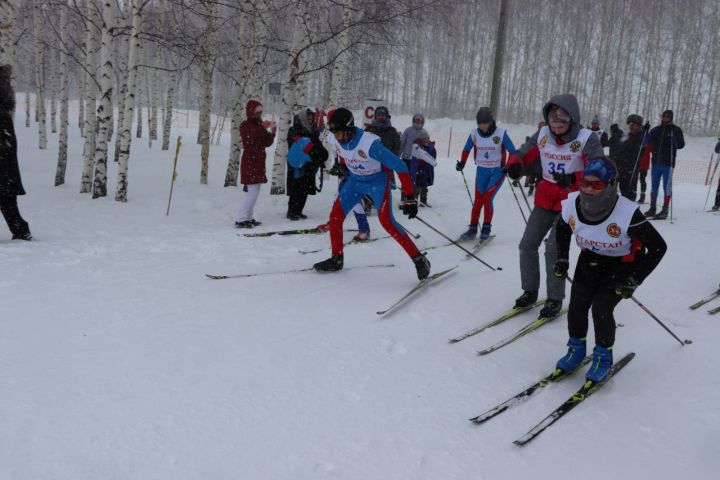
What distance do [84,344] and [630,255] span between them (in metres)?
3.80

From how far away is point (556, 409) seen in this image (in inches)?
123

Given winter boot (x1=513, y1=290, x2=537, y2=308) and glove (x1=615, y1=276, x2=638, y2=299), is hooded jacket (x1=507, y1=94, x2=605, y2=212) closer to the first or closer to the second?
winter boot (x1=513, y1=290, x2=537, y2=308)

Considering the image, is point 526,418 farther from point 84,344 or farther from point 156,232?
point 156,232

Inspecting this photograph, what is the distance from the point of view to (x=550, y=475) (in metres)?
2.56

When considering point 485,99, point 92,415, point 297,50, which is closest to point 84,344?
point 92,415

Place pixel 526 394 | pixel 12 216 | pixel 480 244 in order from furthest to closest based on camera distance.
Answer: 1. pixel 480 244
2. pixel 12 216
3. pixel 526 394

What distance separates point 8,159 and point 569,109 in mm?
6151

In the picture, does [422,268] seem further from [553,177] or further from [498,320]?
[553,177]

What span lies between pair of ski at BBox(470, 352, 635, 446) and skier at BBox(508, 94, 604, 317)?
92cm

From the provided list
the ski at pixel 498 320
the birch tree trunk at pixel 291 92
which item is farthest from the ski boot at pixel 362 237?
the birch tree trunk at pixel 291 92

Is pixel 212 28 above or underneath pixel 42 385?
above

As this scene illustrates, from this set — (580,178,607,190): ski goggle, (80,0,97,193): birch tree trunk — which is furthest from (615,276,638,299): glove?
(80,0,97,193): birch tree trunk

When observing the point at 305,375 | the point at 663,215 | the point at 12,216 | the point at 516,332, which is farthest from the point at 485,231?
the point at 12,216

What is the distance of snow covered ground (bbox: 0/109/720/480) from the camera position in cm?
261
